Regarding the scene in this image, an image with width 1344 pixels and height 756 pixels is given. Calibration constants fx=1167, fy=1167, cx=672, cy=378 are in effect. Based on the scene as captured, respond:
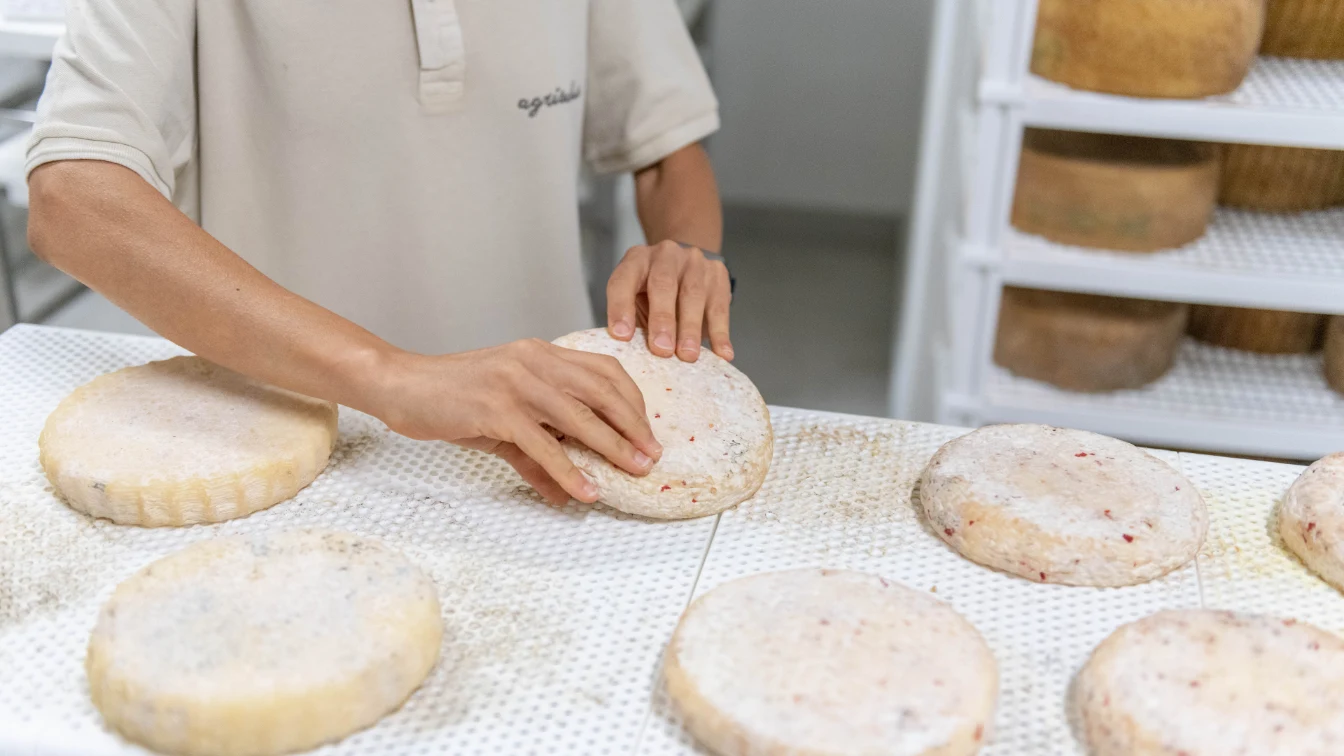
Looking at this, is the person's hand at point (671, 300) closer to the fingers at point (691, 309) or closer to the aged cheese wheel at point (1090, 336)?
the fingers at point (691, 309)

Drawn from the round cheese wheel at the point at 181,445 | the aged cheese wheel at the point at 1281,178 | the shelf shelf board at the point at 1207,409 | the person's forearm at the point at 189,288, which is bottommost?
the shelf shelf board at the point at 1207,409

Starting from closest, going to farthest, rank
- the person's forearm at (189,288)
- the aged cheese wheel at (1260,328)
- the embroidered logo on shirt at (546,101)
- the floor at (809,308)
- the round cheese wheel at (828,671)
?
the round cheese wheel at (828,671), the person's forearm at (189,288), the embroidered logo on shirt at (546,101), the aged cheese wheel at (1260,328), the floor at (809,308)

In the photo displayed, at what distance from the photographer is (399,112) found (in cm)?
128

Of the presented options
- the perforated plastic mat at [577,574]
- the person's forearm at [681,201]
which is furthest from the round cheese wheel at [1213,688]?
the person's forearm at [681,201]

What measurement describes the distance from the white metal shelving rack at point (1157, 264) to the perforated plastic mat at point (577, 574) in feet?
2.22

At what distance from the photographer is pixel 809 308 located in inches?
130

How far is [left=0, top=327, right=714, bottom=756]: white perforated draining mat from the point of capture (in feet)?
2.36

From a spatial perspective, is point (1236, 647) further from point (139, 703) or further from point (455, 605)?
point (139, 703)

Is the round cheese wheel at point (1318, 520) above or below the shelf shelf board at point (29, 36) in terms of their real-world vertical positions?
below

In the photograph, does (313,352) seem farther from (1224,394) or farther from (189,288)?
(1224,394)

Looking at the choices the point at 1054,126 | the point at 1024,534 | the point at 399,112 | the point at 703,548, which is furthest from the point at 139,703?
the point at 1054,126

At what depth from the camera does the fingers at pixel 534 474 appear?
3.07ft

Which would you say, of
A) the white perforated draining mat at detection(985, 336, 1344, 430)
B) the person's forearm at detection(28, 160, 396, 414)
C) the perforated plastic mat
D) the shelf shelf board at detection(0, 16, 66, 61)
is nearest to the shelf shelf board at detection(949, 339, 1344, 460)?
the white perforated draining mat at detection(985, 336, 1344, 430)

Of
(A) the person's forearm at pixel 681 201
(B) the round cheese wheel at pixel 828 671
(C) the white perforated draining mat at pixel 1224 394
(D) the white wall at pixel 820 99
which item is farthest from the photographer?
(D) the white wall at pixel 820 99
